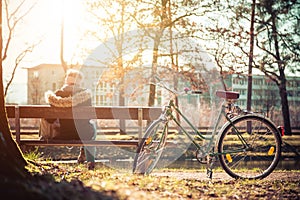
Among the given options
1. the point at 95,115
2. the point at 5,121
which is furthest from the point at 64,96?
the point at 5,121

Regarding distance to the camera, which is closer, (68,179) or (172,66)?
(68,179)

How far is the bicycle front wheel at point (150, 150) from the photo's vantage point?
628 cm

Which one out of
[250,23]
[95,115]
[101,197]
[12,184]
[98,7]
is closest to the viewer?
[12,184]

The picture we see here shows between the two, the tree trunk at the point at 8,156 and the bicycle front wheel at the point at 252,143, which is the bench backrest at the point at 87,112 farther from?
the tree trunk at the point at 8,156

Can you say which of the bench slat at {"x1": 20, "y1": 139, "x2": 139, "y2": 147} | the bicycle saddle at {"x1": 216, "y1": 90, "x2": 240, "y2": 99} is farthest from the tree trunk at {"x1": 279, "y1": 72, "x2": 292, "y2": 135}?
the bicycle saddle at {"x1": 216, "y1": 90, "x2": 240, "y2": 99}

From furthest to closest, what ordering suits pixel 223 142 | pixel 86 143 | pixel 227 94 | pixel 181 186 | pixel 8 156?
pixel 86 143, pixel 223 142, pixel 227 94, pixel 181 186, pixel 8 156

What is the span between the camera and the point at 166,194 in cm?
475

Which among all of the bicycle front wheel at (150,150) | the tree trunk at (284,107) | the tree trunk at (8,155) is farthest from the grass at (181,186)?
the tree trunk at (284,107)

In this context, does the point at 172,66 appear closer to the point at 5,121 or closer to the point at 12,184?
the point at 5,121

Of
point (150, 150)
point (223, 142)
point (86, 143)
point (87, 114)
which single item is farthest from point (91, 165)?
point (223, 142)

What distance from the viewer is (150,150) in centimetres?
635

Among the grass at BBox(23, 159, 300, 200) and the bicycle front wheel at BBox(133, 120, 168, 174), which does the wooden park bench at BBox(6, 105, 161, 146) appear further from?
the grass at BBox(23, 159, 300, 200)

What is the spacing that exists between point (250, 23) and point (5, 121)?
20.7m

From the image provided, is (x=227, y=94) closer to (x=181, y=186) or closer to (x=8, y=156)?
(x=181, y=186)
